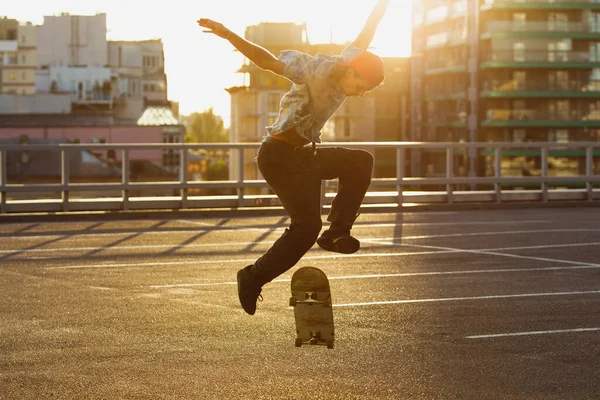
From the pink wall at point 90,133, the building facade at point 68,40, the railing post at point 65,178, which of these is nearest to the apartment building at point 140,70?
the building facade at point 68,40

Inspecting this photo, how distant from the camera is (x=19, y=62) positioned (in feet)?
566

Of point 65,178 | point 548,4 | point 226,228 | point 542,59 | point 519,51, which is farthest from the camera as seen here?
point 519,51

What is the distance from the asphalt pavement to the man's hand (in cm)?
212

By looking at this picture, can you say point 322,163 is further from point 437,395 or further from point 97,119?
point 97,119

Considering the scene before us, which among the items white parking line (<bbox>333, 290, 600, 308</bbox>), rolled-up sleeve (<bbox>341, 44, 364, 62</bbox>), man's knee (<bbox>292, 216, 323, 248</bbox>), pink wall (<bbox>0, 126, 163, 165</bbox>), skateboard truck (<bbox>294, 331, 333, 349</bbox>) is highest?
pink wall (<bbox>0, 126, 163, 165</bbox>)

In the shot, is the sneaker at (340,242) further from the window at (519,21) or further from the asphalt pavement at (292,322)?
the window at (519,21)

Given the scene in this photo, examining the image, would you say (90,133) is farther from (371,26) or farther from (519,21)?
(371,26)

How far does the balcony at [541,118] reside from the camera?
9094cm

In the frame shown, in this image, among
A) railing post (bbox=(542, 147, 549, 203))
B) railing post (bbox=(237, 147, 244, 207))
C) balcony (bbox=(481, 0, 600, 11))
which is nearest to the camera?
railing post (bbox=(237, 147, 244, 207))

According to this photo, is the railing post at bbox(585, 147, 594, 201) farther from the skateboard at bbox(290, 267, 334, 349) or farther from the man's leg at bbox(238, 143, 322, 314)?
the skateboard at bbox(290, 267, 334, 349)

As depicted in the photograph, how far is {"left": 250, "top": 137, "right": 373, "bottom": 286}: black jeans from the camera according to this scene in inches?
273

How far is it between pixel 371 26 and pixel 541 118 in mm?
86542

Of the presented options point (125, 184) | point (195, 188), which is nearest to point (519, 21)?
point (195, 188)

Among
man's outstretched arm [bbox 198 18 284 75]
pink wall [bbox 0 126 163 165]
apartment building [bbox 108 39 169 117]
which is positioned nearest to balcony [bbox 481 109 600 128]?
pink wall [bbox 0 126 163 165]
